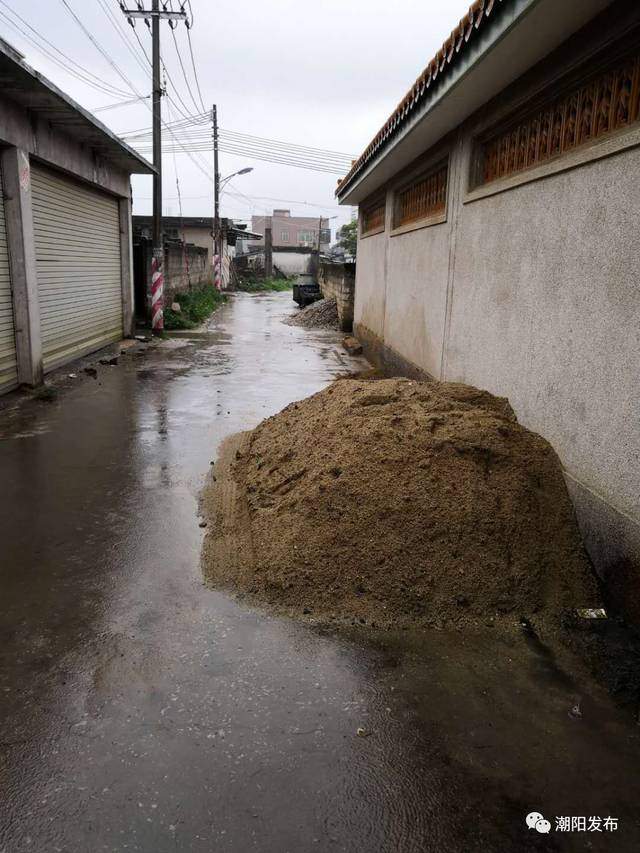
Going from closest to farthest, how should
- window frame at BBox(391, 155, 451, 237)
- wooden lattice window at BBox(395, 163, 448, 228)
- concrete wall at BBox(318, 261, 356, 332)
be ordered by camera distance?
window frame at BBox(391, 155, 451, 237) < wooden lattice window at BBox(395, 163, 448, 228) < concrete wall at BBox(318, 261, 356, 332)

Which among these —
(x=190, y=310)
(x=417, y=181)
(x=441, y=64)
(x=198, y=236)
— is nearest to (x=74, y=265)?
(x=417, y=181)

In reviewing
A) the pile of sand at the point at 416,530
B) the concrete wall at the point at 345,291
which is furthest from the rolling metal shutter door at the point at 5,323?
the concrete wall at the point at 345,291

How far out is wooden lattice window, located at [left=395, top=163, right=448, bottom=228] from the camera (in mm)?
7273

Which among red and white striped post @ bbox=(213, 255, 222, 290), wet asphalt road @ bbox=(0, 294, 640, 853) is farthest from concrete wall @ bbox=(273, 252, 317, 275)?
wet asphalt road @ bbox=(0, 294, 640, 853)

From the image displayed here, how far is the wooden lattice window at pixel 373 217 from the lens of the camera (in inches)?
449

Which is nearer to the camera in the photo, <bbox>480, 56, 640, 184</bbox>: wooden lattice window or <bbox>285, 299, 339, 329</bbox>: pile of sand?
<bbox>480, 56, 640, 184</bbox>: wooden lattice window

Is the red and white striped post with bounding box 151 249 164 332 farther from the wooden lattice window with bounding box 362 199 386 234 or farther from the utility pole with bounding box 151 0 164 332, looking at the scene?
the wooden lattice window with bounding box 362 199 386 234

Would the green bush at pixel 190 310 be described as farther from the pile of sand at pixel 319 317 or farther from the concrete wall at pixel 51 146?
the concrete wall at pixel 51 146

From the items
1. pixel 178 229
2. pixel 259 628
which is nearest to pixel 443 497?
pixel 259 628

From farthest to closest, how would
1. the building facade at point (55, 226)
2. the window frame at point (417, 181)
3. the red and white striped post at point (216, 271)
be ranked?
the red and white striped post at point (216, 271)
the building facade at point (55, 226)
the window frame at point (417, 181)

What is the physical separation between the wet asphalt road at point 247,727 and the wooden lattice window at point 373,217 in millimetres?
8746

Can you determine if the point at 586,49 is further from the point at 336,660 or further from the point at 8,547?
the point at 8,547

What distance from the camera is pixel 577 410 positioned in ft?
11.9

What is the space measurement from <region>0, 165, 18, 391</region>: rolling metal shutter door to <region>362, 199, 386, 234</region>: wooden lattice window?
20.1ft
